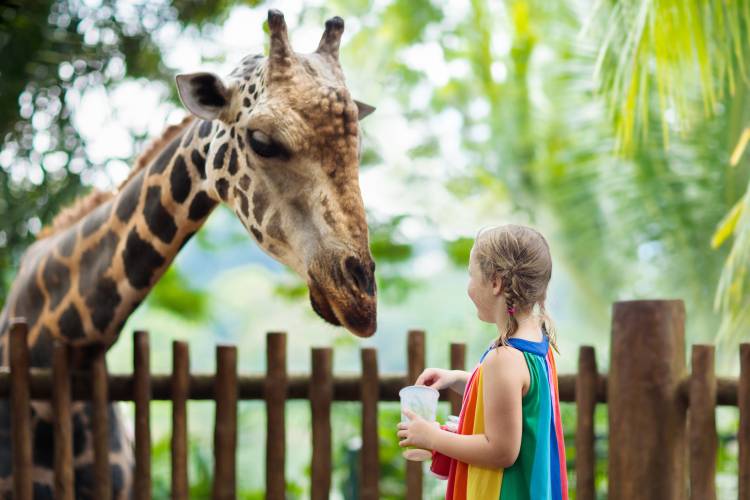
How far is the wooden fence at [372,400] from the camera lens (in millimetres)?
2973

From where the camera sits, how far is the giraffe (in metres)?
2.32

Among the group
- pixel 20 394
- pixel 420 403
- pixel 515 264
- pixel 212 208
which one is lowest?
pixel 20 394

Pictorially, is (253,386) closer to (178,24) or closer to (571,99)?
(178,24)

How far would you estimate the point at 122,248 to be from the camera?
2.90 m

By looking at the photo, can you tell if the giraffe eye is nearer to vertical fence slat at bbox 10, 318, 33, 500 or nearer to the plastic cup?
the plastic cup

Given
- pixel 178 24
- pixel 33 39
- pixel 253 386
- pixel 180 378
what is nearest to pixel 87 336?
pixel 180 378

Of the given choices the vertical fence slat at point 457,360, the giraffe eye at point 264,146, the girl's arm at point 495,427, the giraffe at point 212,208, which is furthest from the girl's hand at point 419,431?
the vertical fence slat at point 457,360

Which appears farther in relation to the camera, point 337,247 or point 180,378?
point 180,378

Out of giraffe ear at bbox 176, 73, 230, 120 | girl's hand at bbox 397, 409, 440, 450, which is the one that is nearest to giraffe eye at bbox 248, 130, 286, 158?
giraffe ear at bbox 176, 73, 230, 120

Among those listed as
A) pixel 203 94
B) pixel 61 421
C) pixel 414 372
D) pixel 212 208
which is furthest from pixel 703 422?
pixel 61 421

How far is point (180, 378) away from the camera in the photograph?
3223 millimetres

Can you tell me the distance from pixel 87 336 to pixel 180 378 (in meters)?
0.37

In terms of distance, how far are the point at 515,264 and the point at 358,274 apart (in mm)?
531

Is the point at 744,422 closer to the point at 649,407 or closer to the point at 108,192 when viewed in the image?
the point at 649,407
